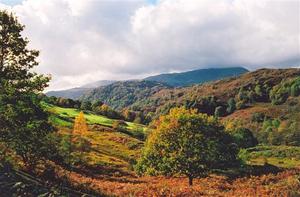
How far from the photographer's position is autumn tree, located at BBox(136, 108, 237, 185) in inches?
1763

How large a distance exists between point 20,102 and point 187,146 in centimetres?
2021

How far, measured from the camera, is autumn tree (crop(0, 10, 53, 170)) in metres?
28.0

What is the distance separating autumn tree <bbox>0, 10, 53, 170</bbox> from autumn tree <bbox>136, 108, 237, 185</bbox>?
58.2 ft

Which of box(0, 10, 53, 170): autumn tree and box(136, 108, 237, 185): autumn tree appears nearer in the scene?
box(0, 10, 53, 170): autumn tree

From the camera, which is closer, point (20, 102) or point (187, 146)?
point (20, 102)

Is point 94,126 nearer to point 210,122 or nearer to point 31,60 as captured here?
point 210,122

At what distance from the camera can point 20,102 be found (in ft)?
94.6

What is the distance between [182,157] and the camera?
44594mm

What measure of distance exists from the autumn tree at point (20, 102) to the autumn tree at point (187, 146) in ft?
58.2

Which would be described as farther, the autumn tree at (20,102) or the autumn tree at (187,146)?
the autumn tree at (187,146)

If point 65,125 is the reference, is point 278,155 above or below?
below

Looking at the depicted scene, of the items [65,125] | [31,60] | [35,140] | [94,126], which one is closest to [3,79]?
[31,60]

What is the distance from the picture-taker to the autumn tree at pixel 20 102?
91.8ft

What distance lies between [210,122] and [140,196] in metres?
21.0
